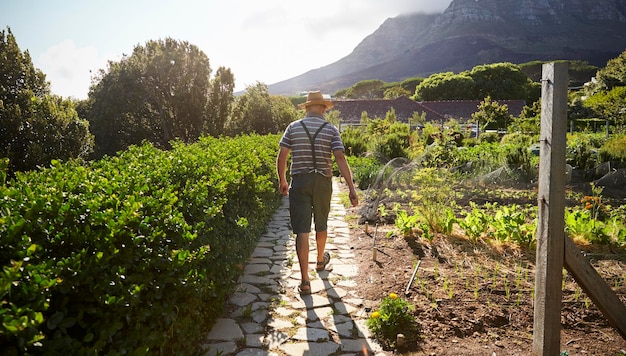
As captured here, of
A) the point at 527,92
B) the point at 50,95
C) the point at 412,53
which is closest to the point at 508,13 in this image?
the point at 412,53

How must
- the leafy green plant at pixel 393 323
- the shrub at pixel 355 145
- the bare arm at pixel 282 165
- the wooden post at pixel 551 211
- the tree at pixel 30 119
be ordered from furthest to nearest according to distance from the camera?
1. the shrub at pixel 355 145
2. the tree at pixel 30 119
3. the bare arm at pixel 282 165
4. the leafy green plant at pixel 393 323
5. the wooden post at pixel 551 211

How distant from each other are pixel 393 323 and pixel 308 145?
1808 mm

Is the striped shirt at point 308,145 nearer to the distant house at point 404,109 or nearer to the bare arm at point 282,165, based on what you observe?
the bare arm at point 282,165

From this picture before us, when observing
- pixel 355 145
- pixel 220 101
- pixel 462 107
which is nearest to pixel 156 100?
pixel 220 101

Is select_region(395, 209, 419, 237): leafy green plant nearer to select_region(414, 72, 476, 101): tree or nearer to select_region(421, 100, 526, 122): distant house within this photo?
select_region(421, 100, 526, 122): distant house

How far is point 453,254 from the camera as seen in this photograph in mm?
4980

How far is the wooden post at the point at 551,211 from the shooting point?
265 centimetres

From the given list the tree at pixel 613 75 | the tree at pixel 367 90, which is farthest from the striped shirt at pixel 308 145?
the tree at pixel 367 90

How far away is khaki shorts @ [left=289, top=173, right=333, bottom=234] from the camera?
4.28 m

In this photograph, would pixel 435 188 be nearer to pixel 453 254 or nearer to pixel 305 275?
pixel 453 254

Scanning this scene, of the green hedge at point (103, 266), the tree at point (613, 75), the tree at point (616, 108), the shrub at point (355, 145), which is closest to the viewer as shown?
the green hedge at point (103, 266)

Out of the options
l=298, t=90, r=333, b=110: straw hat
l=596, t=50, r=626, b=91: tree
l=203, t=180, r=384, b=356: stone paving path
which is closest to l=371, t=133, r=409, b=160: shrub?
l=203, t=180, r=384, b=356: stone paving path

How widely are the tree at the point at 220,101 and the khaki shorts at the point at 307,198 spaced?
1483cm

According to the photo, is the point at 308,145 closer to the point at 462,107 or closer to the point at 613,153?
the point at 613,153
